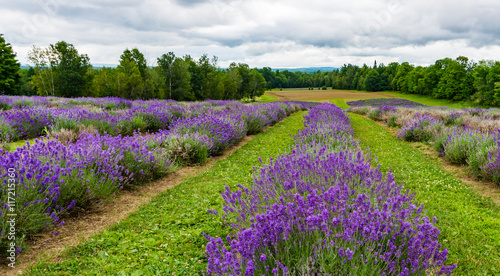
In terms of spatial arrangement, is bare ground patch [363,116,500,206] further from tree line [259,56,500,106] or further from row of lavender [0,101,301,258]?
tree line [259,56,500,106]

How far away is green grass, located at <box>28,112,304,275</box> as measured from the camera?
8.45 feet

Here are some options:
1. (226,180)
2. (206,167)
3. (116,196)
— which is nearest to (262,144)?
(206,167)

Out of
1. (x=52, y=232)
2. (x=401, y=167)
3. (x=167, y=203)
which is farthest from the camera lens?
(x=401, y=167)

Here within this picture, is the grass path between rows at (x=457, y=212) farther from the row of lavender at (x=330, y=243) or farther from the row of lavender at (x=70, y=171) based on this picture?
the row of lavender at (x=70, y=171)

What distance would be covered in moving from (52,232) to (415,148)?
31.8 ft

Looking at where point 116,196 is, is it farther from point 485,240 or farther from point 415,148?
point 415,148

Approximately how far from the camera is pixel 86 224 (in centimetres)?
347

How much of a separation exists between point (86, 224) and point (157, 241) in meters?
1.09

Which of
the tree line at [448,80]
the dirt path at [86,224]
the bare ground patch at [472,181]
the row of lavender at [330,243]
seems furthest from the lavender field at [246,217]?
the tree line at [448,80]

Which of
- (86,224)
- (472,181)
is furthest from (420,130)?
(86,224)

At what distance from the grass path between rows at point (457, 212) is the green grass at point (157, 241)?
8.27ft

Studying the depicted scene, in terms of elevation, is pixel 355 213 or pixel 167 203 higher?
pixel 355 213

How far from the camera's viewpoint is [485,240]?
10.4ft

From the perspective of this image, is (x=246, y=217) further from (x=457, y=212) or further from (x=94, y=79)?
(x=94, y=79)
